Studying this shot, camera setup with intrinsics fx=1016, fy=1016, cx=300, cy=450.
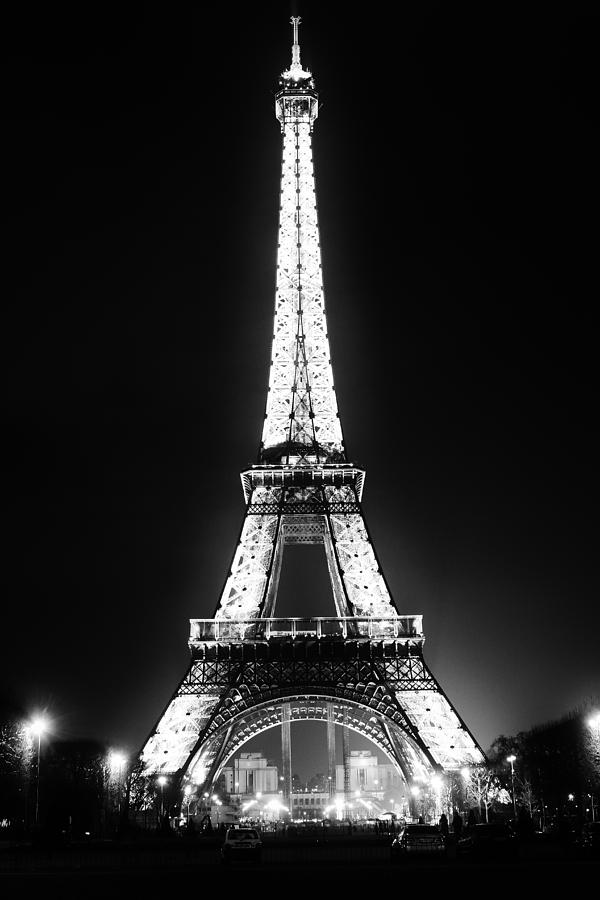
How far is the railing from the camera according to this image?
70.6 m

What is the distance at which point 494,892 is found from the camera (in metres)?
21.9

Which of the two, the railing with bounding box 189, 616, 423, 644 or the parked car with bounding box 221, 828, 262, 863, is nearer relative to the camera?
the parked car with bounding box 221, 828, 262, 863

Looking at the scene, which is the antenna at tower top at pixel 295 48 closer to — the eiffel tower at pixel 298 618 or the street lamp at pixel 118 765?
the eiffel tower at pixel 298 618

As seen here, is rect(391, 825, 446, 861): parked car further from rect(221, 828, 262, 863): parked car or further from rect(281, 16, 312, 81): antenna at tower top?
rect(281, 16, 312, 81): antenna at tower top

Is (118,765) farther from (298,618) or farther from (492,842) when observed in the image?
(492,842)

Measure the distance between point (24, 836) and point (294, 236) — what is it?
167ft

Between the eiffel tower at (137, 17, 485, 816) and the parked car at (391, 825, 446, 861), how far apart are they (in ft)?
89.9

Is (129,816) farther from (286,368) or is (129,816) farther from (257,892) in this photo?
(257,892)

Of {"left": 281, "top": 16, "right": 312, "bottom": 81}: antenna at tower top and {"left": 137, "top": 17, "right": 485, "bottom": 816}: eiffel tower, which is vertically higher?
{"left": 281, "top": 16, "right": 312, "bottom": 81}: antenna at tower top

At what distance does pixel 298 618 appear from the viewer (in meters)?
71.1

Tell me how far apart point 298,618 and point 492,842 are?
123ft

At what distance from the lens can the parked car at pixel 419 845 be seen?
3744cm

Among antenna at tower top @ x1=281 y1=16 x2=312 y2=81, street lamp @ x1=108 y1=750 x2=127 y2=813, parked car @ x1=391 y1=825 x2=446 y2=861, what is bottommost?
parked car @ x1=391 y1=825 x2=446 y2=861

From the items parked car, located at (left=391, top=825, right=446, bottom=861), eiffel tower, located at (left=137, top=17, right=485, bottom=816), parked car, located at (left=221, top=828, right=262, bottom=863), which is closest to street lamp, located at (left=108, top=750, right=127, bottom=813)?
eiffel tower, located at (left=137, top=17, right=485, bottom=816)
